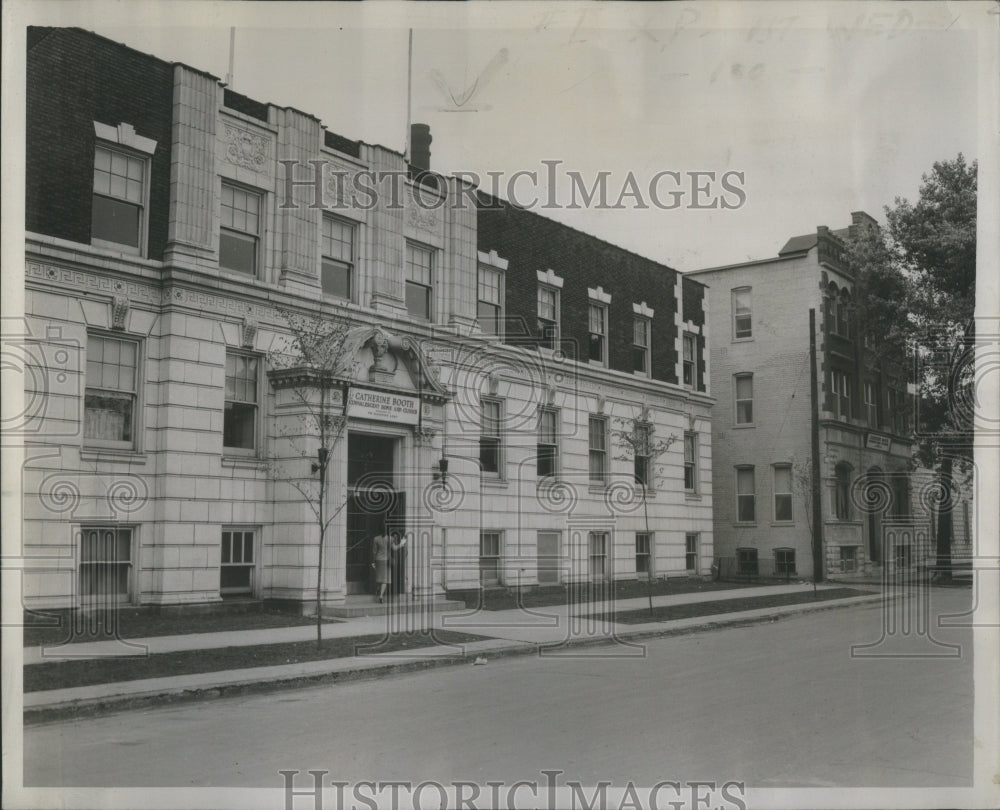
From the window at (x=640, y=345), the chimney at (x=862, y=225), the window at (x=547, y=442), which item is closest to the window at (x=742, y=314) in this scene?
the window at (x=640, y=345)

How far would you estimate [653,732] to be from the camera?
9.29 meters

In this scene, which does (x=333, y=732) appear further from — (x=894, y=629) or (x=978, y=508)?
(x=894, y=629)

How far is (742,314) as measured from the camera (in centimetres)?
3812

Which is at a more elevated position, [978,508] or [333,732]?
[978,508]

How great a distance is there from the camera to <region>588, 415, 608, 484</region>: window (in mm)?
30156

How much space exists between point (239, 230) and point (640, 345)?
51.4ft

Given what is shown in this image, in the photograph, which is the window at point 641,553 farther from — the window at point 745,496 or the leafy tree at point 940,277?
the leafy tree at point 940,277

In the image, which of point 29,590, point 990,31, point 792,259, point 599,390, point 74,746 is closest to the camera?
point 990,31

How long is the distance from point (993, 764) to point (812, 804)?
1378 mm

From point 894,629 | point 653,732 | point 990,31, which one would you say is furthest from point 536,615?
point 990,31

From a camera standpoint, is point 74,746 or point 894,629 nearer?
point 74,746

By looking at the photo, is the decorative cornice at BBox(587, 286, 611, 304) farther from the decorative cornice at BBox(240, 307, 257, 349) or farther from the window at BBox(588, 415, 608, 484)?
the decorative cornice at BBox(240, 307, 257, 349)

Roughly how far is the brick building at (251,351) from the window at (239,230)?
0.04 m

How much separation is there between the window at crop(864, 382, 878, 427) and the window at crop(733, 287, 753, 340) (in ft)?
15.3
